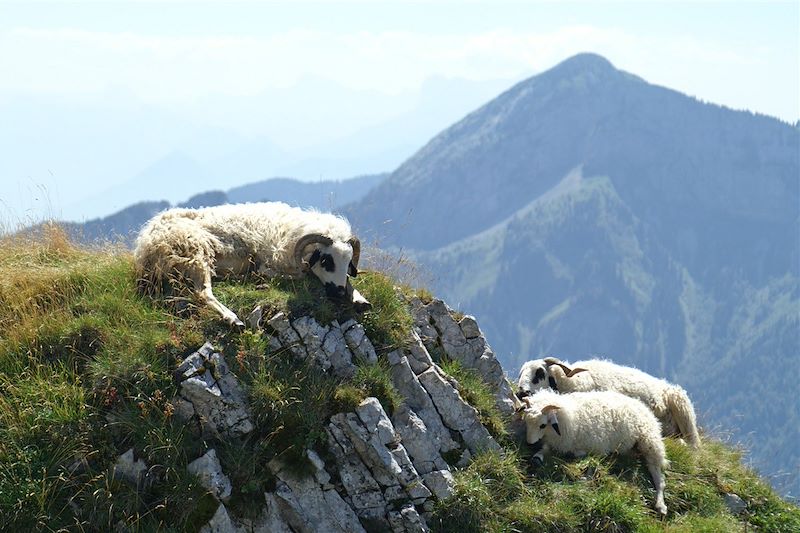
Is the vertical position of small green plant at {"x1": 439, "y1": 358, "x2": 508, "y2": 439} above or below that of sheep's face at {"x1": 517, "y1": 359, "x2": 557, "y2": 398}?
above

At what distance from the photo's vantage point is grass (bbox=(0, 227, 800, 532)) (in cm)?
998

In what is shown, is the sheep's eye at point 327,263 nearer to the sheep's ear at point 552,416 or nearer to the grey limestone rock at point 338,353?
the grey limestone rock at point 338,353

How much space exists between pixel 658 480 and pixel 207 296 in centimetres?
790

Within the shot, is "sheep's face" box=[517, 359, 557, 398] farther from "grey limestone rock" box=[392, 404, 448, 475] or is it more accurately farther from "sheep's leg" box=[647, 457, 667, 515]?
"grey limestone rock" box=[392, 404, 448, 475]

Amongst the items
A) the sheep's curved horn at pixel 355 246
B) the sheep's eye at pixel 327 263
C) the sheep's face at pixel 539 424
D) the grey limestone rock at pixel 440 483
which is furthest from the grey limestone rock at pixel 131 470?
the sheep's face at pixel 539 424

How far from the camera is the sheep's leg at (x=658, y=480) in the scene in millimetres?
12359

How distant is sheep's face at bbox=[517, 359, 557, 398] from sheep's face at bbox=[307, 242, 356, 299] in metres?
4.29

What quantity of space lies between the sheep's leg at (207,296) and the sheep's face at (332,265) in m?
1.81

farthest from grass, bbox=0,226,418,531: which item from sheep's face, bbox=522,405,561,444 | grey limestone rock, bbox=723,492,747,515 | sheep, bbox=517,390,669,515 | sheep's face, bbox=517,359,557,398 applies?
grey limestone rock, bbox=723,492,747,515

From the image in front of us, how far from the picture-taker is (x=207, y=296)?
488 inches

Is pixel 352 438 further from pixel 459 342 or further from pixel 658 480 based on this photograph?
pixel 658 480

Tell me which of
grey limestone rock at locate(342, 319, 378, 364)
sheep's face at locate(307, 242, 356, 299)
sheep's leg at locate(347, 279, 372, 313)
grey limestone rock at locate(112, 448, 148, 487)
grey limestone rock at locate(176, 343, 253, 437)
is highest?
sheep's face at locate(307, 242, 356, 299)

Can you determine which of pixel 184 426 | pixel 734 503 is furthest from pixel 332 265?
pixel 734 503

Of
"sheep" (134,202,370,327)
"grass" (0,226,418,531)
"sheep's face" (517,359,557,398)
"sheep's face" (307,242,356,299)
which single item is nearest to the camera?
"grass" (0,226,418,531)
